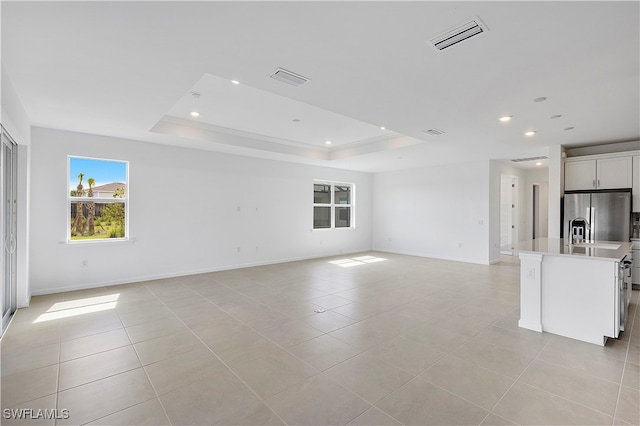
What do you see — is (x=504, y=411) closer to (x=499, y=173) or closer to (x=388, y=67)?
(x=388, y=67)

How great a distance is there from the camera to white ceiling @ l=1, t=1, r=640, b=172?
198cm

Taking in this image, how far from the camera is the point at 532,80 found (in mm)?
2947

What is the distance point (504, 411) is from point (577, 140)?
5.38 m

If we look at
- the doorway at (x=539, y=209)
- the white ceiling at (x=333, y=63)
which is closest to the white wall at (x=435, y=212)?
the white ceiling at (x=333, y=63)

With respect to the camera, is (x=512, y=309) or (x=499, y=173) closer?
(x=512, y=309)

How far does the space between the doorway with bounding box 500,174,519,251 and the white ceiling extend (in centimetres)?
402

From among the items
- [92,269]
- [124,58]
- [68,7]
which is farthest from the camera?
[92,269]

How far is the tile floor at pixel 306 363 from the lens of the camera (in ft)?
6.61

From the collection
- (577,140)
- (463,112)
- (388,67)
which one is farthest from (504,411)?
(577,140)

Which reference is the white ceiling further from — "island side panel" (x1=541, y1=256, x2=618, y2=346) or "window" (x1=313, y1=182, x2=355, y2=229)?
"window" (x1=313, y1=182, x2=355, y2=229)

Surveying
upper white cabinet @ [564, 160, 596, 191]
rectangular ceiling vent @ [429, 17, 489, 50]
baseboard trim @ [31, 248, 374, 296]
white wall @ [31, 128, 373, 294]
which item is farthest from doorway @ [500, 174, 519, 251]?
rectangular ceiling vent @ [429, 17, 489, 50]

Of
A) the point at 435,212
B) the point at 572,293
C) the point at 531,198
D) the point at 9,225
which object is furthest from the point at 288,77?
the point at 531,198

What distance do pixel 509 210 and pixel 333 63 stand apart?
8.47 m

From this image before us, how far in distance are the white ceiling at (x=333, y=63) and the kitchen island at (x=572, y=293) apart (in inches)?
70.0
